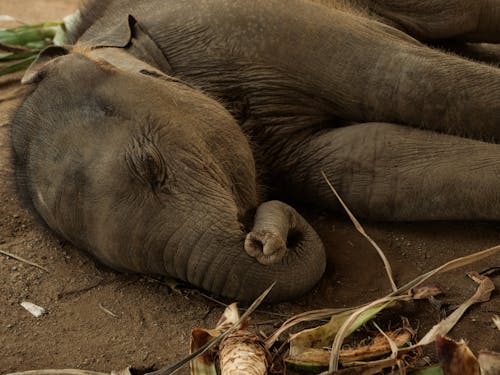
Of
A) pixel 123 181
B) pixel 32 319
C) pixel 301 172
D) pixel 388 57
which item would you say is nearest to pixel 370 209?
pixel 301 172

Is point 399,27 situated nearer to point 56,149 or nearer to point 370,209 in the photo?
point 370,209

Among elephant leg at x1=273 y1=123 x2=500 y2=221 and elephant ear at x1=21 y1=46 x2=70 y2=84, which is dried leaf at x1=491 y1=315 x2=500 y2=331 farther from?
elephant ear at x1=21 y1=46 x2=70 y2=84

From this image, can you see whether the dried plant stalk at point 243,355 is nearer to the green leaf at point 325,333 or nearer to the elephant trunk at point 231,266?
the green leaf at point 325,333

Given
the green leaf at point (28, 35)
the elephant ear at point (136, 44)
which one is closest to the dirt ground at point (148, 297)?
the elephant ear at point (136, 44)

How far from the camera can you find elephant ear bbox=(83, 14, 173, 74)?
118 inches

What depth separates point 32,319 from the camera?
2.62m

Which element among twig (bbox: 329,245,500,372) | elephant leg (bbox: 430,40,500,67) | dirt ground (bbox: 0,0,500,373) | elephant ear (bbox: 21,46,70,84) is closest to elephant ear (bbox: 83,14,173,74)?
elephant ear (bbox: 21,46,70,84)

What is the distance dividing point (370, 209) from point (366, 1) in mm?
1149

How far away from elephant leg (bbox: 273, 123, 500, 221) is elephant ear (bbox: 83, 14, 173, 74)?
555mm

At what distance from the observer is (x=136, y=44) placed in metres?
3.02

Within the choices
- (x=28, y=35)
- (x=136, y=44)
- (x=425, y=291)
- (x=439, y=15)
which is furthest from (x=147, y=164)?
(x=28, y=35)

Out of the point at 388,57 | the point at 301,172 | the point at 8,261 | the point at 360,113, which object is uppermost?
the point at 388,57

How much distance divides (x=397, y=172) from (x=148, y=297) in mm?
943

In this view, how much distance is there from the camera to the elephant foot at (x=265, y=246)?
7.68 ft
